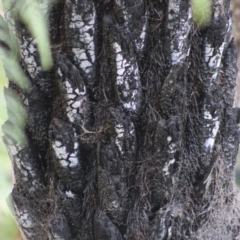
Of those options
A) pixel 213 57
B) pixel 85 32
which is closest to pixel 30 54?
pixel 85 32

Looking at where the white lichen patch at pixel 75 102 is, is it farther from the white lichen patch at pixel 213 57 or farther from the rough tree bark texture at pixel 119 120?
the white lichen patch at pixel 213 57

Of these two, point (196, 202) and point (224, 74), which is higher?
point (224, 74)

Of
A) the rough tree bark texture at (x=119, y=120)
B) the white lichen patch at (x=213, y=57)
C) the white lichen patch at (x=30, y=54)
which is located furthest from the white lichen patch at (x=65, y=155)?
the white lichen patch at (x=213, y=57)

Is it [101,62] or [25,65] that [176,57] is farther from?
[25,65]

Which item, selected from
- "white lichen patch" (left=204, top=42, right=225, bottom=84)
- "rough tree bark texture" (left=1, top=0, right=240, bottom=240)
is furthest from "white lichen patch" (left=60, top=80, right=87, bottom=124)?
"white lichen patch" (left=204, top=42, right=225, bottom=84)

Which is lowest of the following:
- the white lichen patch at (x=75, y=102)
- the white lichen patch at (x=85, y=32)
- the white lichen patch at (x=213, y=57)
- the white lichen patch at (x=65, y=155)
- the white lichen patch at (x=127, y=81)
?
the white lichen patch at (x=65, y=155)

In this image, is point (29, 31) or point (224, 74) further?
point (224, 74)

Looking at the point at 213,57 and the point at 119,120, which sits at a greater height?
the point at 213,57

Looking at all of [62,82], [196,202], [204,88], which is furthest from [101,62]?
[196,202]

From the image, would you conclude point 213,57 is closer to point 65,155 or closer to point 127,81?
point 127,81
